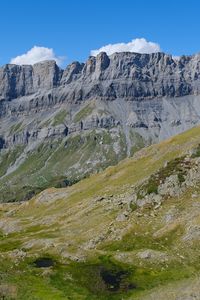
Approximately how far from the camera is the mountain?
277ft

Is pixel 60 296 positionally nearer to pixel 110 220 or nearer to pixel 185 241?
pixel 185 241

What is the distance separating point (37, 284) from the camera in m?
89.3

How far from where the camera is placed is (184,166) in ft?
447

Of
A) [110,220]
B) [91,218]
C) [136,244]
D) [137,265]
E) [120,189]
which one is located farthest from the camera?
[120,189]

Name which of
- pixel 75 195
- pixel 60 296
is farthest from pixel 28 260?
pixel 75 195

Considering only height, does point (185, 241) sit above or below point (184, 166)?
below

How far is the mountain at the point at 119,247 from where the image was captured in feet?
277

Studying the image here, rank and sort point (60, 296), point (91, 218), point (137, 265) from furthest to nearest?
point (91, 218) < point (137, 265) < point (60, 296)

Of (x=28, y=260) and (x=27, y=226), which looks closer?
(x=28, y=260)

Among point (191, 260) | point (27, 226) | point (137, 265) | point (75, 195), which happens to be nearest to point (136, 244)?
point (137, 265)

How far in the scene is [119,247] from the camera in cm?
10831

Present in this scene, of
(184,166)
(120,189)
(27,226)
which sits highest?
(184,166)

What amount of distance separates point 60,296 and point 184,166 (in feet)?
216

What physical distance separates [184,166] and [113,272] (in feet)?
168
